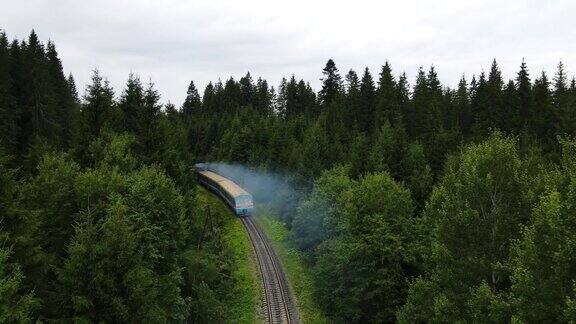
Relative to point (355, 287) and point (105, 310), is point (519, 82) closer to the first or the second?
point (355, 287)

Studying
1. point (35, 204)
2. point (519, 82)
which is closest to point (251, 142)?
point (519, 82)

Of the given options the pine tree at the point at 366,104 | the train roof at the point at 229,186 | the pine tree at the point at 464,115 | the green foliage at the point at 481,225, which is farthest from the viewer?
the pine tree at the point at 366,104

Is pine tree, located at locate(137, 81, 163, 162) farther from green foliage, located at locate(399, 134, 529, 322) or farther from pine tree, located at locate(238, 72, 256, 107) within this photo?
pine tree, located at locate(238, 72, 256, 107)

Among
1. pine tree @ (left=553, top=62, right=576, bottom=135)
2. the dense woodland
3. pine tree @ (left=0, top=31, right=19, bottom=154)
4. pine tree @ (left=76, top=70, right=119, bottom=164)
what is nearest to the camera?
the dense woodland

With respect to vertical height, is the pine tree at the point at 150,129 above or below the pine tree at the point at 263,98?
below

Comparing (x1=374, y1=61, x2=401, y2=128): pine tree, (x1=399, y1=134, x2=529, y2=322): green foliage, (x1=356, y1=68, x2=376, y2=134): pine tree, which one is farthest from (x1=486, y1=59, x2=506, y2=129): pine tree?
(x1=399, y1=134, x2=529, y2=322): green foliage

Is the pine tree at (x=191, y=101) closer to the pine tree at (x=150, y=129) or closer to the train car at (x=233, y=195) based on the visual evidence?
the train car at (x=233, y=195)

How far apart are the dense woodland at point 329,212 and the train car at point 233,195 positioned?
780 cm

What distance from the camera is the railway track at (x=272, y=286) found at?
42.7 metres

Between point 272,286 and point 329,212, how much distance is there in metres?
9.92

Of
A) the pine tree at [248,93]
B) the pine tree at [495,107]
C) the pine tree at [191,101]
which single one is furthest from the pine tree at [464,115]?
the pine tree at [191,101]

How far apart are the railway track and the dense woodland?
3371 millimetres

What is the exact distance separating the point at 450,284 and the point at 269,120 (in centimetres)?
8061

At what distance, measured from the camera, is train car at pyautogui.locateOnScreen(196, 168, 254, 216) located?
69.6 metres
